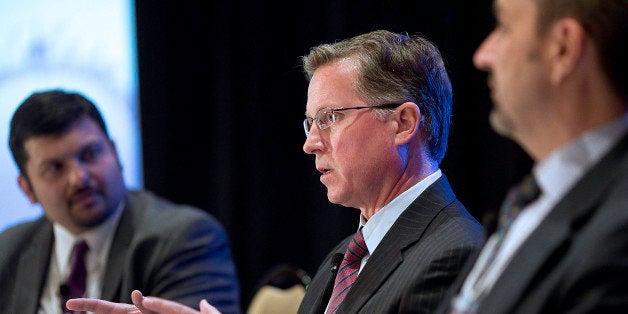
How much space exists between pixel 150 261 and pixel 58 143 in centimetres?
61

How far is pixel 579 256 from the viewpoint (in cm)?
113

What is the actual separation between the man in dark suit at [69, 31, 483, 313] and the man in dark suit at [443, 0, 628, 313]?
2.12 feet

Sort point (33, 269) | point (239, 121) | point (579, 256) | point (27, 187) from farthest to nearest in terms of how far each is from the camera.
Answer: point (239, 121), point (27, 187), point (33, 269), point (579, 256)

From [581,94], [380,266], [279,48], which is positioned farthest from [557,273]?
[279,48]

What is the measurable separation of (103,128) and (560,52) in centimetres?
239

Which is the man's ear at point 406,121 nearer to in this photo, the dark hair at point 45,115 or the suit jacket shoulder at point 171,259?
the suit jacket shoulder at point 171,259

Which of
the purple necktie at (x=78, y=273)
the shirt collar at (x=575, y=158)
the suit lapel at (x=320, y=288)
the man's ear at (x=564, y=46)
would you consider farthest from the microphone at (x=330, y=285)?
the purple necktie at (x=78, y=273)

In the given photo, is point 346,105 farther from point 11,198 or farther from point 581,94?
point 11,198

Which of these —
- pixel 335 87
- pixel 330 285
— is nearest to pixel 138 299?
pixel 330 285

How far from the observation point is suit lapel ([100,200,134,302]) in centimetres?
297

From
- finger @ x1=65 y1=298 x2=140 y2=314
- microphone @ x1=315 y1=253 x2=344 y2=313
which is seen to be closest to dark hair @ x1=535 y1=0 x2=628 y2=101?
microphone @ x1=315 y1=253 x2=344 y2=313

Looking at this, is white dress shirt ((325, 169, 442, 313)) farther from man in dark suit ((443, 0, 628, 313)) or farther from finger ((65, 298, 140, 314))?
man in dark suit ((443, 0, 628, 313))

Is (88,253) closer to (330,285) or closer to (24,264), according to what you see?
(24,264)

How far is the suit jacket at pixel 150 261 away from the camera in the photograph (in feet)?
9.91
